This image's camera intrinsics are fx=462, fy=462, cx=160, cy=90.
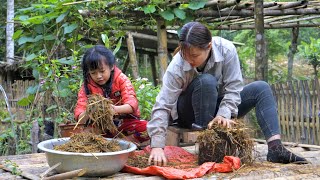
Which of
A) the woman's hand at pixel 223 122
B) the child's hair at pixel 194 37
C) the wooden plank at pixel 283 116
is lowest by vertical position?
the wooden plank at pixel 283 116

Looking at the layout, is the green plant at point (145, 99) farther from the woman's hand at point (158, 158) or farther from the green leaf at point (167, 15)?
the woman's hand at point (158, 158)

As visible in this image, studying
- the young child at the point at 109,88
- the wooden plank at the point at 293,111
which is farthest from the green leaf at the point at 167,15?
the wooden plank at the point at 293,111

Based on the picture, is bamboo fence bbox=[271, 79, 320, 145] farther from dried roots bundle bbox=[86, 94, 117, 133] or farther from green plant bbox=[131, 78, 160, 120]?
dried roots bundle bbox=[86, 94, 117, 133]

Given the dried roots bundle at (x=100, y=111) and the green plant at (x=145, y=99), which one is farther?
the green plant at (x=145, y=99)

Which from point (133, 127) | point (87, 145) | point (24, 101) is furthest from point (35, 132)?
point (87, 145)

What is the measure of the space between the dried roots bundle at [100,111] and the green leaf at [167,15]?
8.62 feet

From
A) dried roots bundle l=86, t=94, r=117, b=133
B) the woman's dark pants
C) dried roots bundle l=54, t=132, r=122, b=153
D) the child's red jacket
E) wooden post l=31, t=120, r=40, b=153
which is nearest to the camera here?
dried roots bundle l=54, t=132, r=122, b=153

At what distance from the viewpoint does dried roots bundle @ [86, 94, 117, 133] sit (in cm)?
264

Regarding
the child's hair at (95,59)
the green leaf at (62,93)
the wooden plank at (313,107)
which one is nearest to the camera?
the child's hair at (95,59)

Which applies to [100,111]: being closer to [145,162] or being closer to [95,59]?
[145,162]

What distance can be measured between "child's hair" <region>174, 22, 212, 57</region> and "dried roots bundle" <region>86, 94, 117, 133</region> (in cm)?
55

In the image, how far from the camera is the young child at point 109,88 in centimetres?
313

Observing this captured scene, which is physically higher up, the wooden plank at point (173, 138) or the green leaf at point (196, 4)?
the green leaf at point (196, 4)

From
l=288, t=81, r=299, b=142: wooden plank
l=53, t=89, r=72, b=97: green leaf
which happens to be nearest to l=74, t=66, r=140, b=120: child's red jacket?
l=53, t=89, r=72, b=97: green leaf
